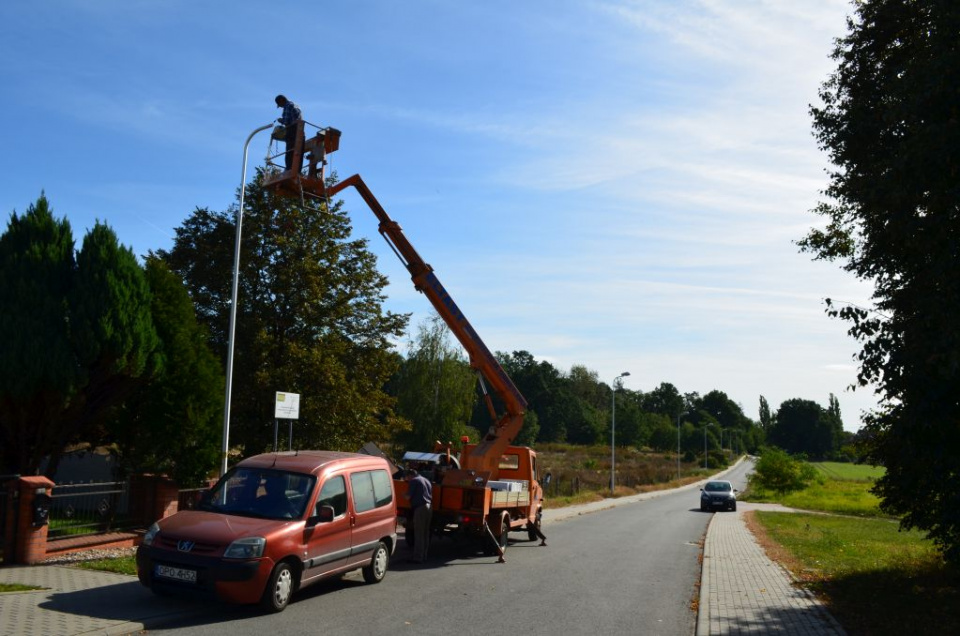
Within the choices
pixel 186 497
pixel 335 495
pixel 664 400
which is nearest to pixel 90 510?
pixel 186 497

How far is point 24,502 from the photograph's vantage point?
1059 cm

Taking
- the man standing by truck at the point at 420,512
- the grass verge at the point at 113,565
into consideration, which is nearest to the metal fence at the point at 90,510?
the grass verge at the point at 113,565

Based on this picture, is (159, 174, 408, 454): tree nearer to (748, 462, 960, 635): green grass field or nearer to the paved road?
the paved road

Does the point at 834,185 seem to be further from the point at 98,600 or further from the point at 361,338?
the point at 361,338

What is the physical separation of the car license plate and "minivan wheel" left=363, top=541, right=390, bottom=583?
3.02 m

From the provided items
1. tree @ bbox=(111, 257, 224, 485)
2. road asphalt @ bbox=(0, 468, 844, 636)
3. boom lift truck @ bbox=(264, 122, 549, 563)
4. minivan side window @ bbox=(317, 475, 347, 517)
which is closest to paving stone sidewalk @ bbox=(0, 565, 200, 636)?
road asphalt @ bbox=(0, 468, 844, 636)

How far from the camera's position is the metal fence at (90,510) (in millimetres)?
11680

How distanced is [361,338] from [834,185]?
18.0m

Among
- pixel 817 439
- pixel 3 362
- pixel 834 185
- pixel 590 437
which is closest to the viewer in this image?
pixel 3 362

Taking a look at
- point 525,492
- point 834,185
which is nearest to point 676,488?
point 525,492

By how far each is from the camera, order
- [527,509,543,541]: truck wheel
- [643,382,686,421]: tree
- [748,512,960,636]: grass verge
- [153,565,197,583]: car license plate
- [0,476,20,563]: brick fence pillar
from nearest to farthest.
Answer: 1. [153,565,197,583]: car license plate
2. [748,512,960,636]: grass verge
3. [0,476,20,563]: brick fence pillar
4. [527,509,543,541]: truck wheel
5. [643,382,686,421]: tree

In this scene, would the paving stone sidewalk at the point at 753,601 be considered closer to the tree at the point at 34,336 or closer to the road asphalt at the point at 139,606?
the road asphalt at the point at 139,606

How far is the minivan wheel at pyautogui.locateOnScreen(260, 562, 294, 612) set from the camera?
8438 millimetres

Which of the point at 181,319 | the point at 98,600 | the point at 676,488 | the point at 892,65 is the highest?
the point at 892,65
